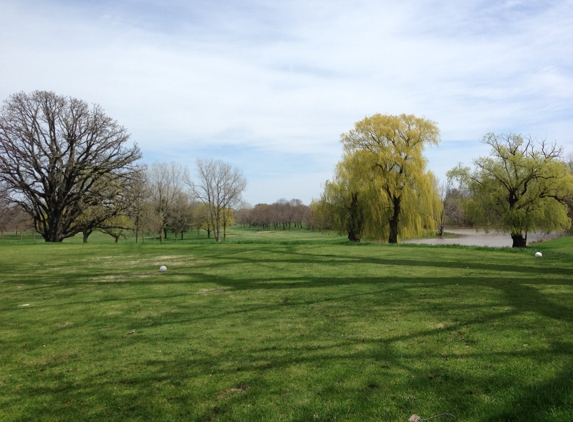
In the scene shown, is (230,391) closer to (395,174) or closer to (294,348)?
(294,348)

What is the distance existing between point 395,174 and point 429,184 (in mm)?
2523

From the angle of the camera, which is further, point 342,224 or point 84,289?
point 342,224

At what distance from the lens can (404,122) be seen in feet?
89.6

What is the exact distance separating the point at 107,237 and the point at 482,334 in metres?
67.3

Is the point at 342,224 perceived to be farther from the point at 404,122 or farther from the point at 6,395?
the point at 6,395

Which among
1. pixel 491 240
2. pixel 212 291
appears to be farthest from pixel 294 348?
pixel 491 240

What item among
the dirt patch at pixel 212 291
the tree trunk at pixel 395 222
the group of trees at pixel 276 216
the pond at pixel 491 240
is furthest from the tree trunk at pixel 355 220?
the group of trees at pixel 276 216

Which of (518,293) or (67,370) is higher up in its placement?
(518,293)

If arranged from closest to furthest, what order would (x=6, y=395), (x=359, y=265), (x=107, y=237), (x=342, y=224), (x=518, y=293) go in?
(x=6, y=395), (x=518, y=293), (x=359, y=265), (x=342, y=224), (x=107, y=237)

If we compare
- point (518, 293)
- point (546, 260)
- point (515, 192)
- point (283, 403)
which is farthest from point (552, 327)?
point (515, 192)

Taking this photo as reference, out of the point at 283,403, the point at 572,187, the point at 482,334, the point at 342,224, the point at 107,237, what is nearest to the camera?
the point at 283,403

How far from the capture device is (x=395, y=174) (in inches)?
1052

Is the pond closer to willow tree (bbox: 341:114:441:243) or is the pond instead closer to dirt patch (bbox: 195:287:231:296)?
willow tree (bbox: 341:114:441:243)

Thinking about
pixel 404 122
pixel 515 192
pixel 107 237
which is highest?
pixel 404 122
